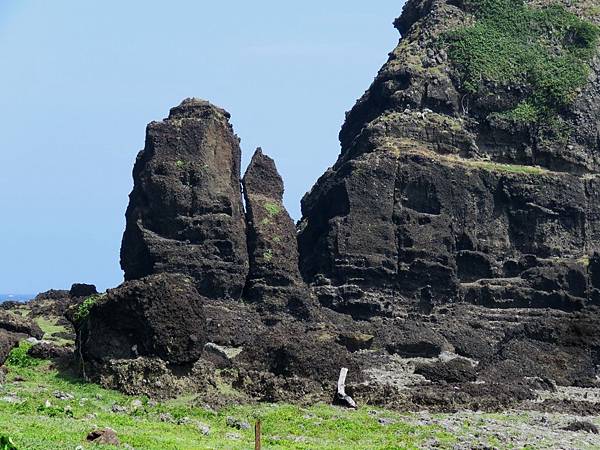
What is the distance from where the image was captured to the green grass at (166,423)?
1219 inches

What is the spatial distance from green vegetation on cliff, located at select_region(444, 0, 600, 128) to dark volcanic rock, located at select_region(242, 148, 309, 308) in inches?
689

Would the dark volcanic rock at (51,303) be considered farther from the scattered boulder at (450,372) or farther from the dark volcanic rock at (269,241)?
the scattered boulder at (450,372)

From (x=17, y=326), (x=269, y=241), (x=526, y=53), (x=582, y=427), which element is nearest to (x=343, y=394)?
(x=582, y=427)

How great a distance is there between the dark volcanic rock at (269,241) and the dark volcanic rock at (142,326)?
26891 millimetres

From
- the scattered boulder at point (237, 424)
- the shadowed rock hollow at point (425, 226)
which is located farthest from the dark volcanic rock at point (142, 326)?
the scattered boulder at point (237, 424)

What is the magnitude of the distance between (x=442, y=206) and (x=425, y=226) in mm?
1894

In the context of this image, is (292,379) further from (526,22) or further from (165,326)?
(526,22)

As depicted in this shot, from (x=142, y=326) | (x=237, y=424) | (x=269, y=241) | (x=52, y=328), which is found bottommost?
(x=237, y=424)

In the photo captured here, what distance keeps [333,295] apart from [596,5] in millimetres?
35938

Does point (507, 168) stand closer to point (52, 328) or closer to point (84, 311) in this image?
point (52, 328)

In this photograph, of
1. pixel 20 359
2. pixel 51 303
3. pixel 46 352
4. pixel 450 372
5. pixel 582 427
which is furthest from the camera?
pixel 51 303

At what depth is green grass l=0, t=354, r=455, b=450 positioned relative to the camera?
31.0 metres

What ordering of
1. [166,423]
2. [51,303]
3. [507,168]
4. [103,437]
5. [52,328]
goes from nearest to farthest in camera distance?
[103,437] < [166,423] < [52,328] < [51,303] < [507,168]

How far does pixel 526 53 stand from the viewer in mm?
90938
